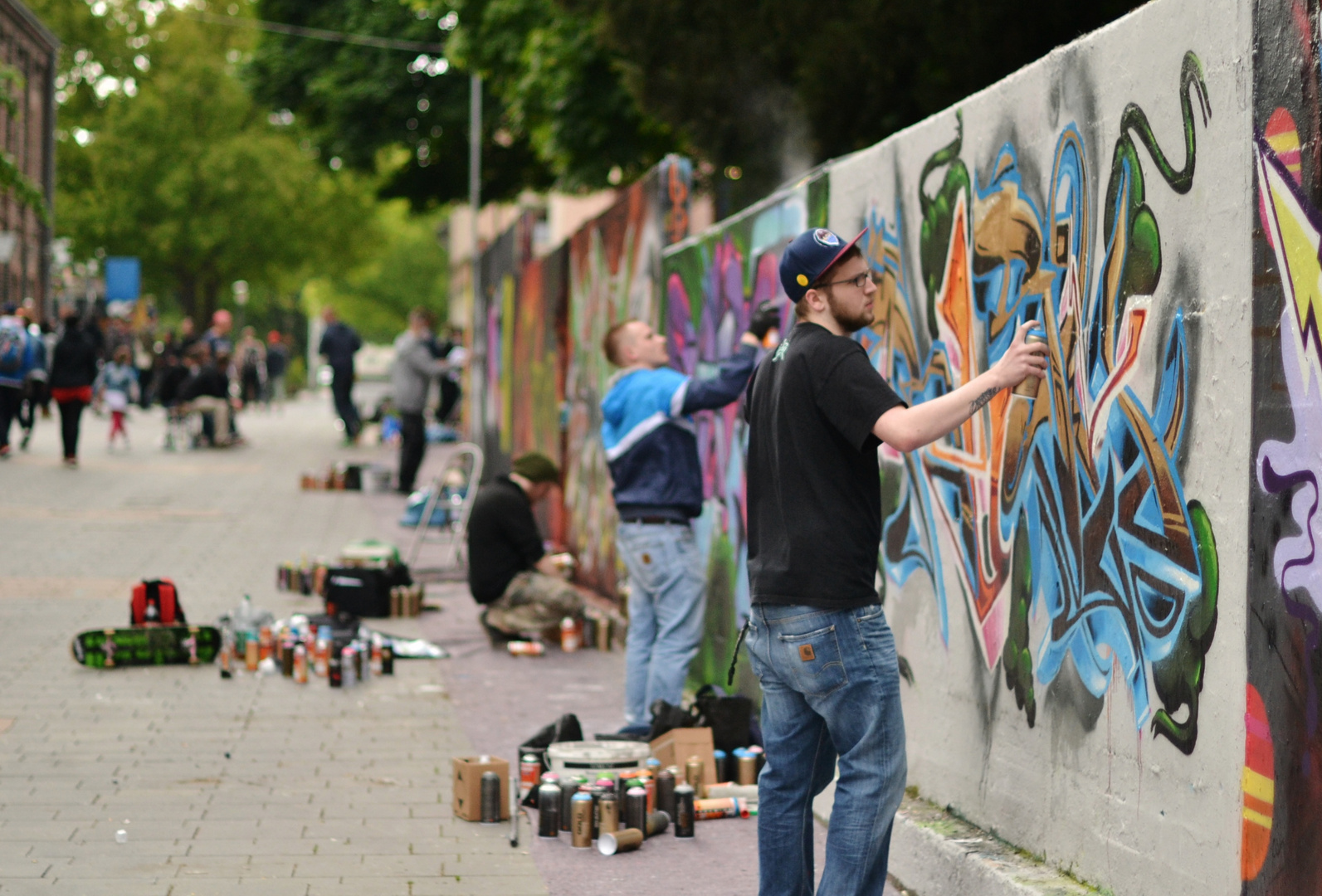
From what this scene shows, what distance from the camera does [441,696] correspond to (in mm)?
7734

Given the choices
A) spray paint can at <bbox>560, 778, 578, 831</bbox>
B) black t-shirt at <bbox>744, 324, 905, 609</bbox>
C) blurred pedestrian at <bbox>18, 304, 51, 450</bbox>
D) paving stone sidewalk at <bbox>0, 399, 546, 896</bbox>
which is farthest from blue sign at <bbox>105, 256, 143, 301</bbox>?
black t-shirt at <bbox>744, 324, 905, 609</bbox>

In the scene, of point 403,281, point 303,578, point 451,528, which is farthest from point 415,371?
point 403,281

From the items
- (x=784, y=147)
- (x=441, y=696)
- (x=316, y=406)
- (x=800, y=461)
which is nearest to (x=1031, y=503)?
(x=800, y=461)

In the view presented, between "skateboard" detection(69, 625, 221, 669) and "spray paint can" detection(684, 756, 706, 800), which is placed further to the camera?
"skateboard" detection(69, 625, 221, 669)

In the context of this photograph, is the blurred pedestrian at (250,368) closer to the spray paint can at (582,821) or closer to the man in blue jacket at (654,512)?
the man in blue jacket at (654,512)

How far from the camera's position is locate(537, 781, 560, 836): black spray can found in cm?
529

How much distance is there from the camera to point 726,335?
7.26 metres

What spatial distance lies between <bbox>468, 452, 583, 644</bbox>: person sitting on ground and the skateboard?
1.58 m

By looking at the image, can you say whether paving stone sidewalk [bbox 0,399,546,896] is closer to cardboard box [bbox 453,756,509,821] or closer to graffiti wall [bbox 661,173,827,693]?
cardboard box [bbox 453,756,509,821]

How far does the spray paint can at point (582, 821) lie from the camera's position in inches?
204

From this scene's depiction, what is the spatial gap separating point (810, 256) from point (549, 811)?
2.44m

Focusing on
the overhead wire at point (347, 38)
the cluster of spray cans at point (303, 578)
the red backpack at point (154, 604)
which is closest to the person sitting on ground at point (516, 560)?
the red backpack at point (154, 604)

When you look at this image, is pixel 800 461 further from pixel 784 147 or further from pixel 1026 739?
pixel 784 147

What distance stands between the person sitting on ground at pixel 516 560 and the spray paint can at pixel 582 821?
387 centimetres
